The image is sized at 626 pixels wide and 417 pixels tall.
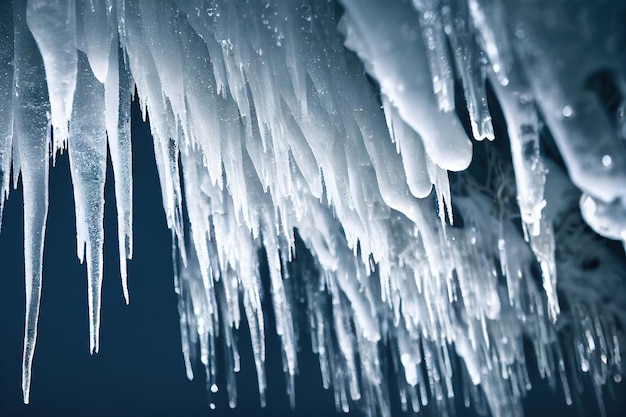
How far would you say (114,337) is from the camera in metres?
4.75

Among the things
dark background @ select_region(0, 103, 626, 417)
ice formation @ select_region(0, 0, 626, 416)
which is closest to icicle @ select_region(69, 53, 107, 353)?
ice formation @ select_region(0, 0, 626, 416)

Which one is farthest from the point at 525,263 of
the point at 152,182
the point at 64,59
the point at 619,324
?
the point at 64,59

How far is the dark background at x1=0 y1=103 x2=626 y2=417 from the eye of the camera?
4.46 m

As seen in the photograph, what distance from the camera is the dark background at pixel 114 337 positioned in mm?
4465

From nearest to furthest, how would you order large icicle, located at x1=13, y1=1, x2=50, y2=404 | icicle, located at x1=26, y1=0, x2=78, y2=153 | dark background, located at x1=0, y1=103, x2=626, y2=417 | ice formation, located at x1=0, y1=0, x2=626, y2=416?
ice formation, located at x1=0, y1=0, x2=626, y2=416
icicle, located at x1=26, y1=0, x2=78, y2=153
large icicle, located at x1=13, y1=1, x2=50, y2=404
dark background, located at x1=0, y1=103, x2=626, y2=417

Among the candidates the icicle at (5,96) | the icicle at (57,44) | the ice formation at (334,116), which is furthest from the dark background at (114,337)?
the icicle at (57,44)

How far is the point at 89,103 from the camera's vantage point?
1.70m

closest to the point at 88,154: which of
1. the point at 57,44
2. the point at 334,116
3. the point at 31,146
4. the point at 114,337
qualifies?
the point at 31,146

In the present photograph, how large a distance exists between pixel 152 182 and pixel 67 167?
0.66 meters

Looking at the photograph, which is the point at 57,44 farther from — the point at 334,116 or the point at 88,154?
the point at 334,116

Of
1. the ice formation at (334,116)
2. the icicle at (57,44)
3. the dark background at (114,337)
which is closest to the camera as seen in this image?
the ice formation at (334,116)

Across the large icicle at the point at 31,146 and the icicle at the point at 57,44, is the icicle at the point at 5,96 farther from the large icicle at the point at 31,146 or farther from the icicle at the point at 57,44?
the icicle at the point at 57,44

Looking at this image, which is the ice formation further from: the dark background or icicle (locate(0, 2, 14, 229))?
the dark background

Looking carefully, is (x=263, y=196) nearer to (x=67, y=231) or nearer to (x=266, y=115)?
(x=266, y=115)
